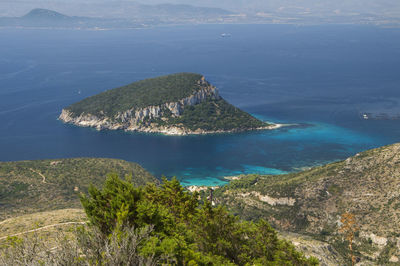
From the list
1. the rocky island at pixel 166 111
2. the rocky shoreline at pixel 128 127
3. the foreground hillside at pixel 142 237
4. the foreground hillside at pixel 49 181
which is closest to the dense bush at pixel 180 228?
the foreground hillside at pixel 142 237

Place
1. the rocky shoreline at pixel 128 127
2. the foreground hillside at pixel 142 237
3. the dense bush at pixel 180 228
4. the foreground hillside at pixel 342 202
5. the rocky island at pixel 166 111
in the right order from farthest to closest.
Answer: the rocky island at pixel 166 111
the rocky shoreline at pixel 128 127
the foreground hillside at pixel 342 202
the dense bush at pixel 180 228
the foreground hillside at pixel 142 237

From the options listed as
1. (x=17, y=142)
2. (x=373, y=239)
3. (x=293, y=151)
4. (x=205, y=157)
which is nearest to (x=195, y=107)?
(x=205, y=157)

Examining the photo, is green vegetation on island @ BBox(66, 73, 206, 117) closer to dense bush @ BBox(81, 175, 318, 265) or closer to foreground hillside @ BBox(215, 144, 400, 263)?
foreground hillside @ BBox(215, 144, 400, 263)

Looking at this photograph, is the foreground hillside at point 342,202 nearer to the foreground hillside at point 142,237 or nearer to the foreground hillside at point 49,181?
the foreground hillside at point 49,181

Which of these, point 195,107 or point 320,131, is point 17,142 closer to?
point 195,107

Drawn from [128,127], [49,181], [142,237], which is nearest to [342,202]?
[142,237]

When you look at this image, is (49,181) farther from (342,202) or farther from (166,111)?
(166,111)

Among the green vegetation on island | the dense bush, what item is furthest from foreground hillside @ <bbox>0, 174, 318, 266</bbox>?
the green vegetation on island
